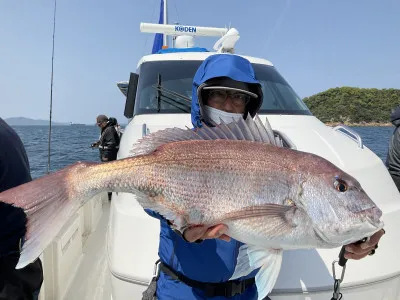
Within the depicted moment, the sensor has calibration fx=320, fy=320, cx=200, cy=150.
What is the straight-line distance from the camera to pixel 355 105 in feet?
253

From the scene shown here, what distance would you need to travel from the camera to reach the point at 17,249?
2.13 meters

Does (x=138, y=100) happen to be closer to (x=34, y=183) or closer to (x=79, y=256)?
(x=79, y=256)

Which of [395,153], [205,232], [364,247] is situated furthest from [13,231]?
[395,153]

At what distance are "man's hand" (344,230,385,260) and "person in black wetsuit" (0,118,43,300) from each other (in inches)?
75.6

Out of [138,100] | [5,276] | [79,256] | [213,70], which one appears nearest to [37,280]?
[5,276]

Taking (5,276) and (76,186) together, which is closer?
(76,186)

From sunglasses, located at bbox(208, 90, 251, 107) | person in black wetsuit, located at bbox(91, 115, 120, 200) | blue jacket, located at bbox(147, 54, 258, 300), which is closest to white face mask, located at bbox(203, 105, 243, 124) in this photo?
sunglasses, located at bbox(208, 90, 251, 107)

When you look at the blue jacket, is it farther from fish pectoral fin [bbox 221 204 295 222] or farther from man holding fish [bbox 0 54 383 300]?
fish pectoral fin [bbox 221 204 295 222]

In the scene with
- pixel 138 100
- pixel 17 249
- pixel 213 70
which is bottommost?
pixel 17 249

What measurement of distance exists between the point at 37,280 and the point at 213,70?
1.91 metres

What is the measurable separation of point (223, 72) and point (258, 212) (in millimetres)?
1024

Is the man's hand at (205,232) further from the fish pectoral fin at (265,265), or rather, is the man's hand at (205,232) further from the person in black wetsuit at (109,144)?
the person in black wetsuit at (109,144)

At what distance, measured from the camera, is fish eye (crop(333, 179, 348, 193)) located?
146 centimetres

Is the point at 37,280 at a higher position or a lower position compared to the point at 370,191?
lower
